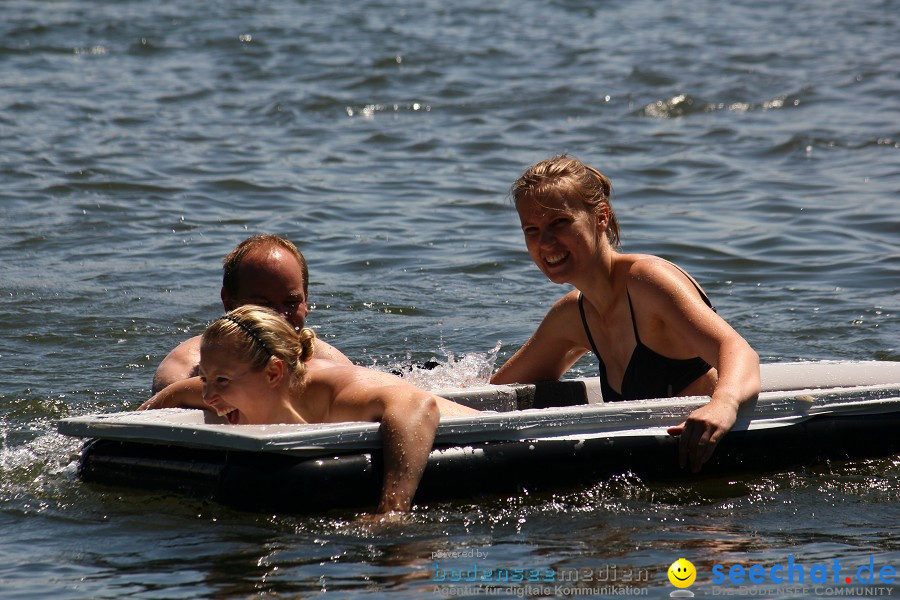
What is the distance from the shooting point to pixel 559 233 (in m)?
5.01

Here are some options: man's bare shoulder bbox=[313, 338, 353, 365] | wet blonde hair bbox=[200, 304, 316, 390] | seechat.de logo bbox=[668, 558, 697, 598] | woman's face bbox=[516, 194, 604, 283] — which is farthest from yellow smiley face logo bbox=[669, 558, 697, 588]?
man's bare shoulder bbox=[313, 338, 353, 365]

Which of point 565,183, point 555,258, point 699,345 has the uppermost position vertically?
point 565,183

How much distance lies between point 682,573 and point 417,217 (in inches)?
271

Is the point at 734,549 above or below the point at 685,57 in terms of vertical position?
below

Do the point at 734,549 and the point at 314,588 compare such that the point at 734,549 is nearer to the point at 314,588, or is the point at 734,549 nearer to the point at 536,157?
the point at 314,588

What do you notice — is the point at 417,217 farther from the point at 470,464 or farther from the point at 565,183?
the point at 470,464

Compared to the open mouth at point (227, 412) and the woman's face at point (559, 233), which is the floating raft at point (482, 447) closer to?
the open mouth at point (227, 412)

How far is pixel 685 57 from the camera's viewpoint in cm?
1734

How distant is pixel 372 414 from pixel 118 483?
956mm

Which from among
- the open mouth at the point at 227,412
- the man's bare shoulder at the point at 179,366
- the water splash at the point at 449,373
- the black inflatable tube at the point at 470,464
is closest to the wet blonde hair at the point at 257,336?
the open mouth at the point at 227,412

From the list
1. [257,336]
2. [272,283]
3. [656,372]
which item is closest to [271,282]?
[272,283]

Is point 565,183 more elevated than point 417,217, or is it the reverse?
point 565,183

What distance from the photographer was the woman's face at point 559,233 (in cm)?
499

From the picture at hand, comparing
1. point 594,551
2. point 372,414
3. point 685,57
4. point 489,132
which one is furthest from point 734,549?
point 685,57
